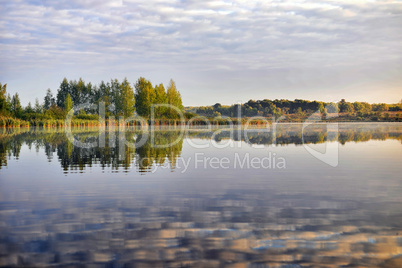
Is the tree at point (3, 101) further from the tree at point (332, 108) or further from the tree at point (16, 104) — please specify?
the tree at point (332, 108)

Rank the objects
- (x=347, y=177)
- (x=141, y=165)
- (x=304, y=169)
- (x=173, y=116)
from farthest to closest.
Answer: (x=173, y=116)
(x=141, y=165)
(x=304, y=169)
(x=347, y=177)

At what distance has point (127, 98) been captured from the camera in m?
81.5

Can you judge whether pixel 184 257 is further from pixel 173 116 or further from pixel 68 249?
pixel 173 116

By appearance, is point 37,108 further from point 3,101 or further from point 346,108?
point 346,108

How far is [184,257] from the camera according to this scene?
4105 mm

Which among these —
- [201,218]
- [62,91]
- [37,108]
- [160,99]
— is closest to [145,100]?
[160,99]

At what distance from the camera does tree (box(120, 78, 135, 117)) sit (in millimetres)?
81438

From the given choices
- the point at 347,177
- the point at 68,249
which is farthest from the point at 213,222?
the point at 347,177

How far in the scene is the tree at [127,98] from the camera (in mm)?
81438

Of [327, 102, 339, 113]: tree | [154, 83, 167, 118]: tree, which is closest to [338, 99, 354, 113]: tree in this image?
[327, 102, 339, 113]: tree

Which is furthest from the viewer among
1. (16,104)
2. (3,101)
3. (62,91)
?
(62,91)

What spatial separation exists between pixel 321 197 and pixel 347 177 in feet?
9.61

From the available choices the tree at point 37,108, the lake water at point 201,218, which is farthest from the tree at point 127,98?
the lake water at point 201,218

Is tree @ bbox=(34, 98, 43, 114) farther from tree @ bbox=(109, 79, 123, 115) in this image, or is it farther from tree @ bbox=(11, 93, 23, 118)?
tree @ bbox=(109, 79, 123, 115)
